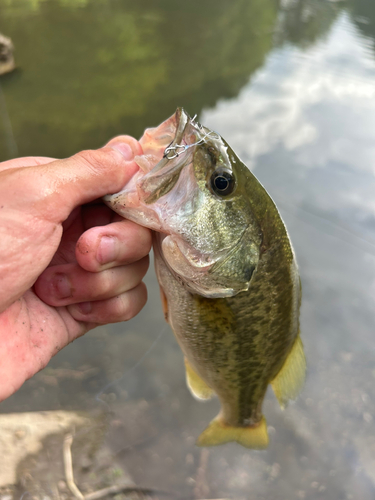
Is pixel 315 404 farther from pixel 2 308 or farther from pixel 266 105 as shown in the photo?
pixel 266 105

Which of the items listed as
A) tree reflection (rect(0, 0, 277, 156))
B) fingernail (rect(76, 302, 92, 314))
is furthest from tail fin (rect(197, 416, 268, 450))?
tree reflection (rect(0, 0, 277, 156))

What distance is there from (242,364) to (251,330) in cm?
25

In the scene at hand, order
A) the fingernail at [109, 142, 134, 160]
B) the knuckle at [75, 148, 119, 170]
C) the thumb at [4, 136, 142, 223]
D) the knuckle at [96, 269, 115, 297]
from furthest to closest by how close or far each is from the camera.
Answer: the knuckle at [96, 269, 115, 297], the fingernail at [109, 142, 134, 160], the knuckle at [75, 148, 119, 170], the thumb at [4, 136, 142, 223]

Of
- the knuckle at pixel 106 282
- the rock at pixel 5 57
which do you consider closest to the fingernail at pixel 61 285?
the knuckle at pixel 106 282

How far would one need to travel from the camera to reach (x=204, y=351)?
1.66 meters

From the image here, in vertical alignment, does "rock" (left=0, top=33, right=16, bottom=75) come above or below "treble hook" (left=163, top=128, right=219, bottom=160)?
above

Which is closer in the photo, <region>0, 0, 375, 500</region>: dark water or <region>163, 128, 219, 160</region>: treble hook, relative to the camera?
<region>163, 128, 219, 160</region>: treble hook

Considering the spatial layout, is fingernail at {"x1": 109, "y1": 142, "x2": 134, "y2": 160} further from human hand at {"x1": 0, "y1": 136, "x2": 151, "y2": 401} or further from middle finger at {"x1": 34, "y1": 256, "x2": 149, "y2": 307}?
middle finger at {"x1": 34, "y1": 256, "x2": 149, "y2": 307}

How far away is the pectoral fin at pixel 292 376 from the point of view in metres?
1.79

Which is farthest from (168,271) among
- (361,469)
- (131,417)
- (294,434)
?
(361,469)

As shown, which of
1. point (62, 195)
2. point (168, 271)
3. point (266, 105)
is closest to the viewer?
point (62, 195)

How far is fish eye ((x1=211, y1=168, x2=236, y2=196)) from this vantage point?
1.27m

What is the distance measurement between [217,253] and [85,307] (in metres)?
0.81

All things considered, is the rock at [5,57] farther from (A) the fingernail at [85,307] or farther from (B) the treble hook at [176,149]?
(B) the treble hook at [176,149]
